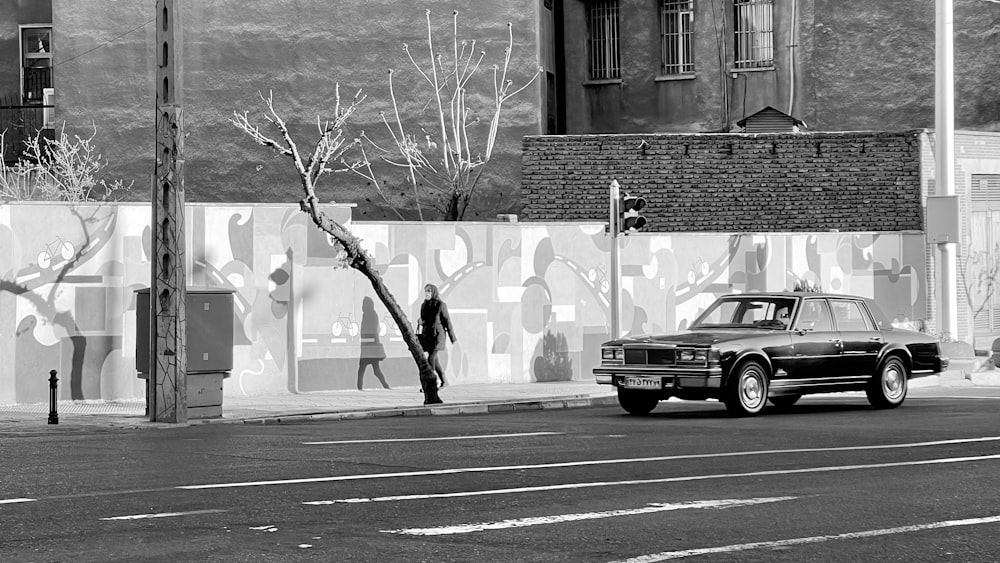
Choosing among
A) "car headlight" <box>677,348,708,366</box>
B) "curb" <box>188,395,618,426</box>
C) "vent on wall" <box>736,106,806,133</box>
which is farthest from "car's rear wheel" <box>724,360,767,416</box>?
"vent on wall" <box>736,106,806,133</box>

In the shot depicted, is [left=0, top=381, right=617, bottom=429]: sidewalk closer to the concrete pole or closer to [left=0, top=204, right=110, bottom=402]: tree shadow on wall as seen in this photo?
[left=0, top=204, right=110, bottom=402]: tree shadow on wall

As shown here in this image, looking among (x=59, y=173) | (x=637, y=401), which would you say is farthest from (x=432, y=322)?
(x=59, y=173)

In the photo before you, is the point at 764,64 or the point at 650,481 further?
the point at 764,64

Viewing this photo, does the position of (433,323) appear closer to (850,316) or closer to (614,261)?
(614,261)

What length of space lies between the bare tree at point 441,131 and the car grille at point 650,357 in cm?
1379

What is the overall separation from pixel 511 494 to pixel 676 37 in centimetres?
2673

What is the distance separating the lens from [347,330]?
24047 millimetres

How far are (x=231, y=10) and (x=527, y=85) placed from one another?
21.8ft

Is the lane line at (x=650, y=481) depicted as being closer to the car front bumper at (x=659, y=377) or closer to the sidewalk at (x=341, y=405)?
the car front bumper at (x=659, y=377)

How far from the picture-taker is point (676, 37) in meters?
35.7

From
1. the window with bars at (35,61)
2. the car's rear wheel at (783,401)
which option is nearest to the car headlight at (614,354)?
the car's rear wheel at (783,401)

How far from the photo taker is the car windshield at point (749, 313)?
19.3 meters

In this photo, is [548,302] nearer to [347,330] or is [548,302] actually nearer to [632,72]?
[347,330]

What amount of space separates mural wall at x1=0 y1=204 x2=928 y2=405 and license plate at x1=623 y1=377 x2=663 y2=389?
22.1 feet
